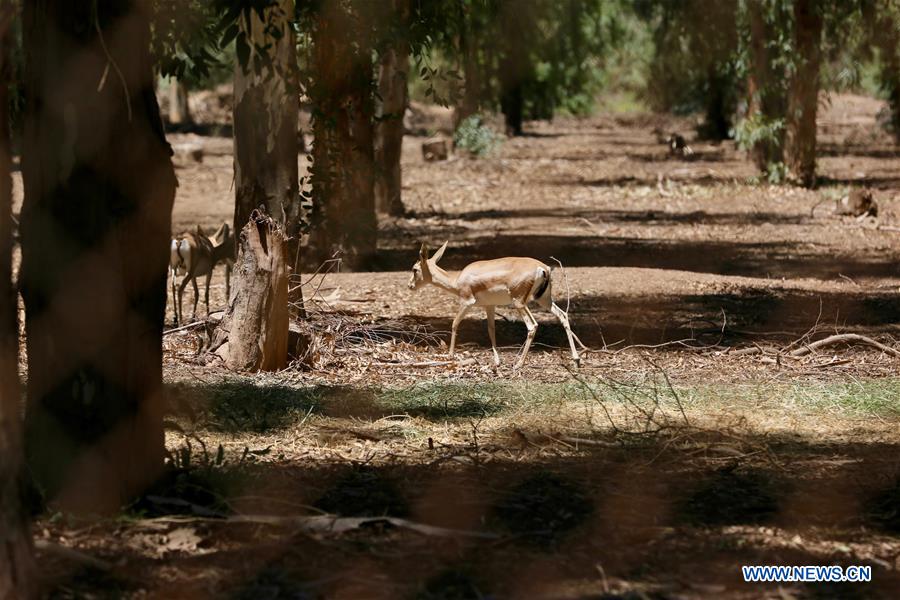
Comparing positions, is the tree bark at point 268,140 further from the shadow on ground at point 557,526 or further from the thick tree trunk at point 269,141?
the shadow on ground at point 557,526

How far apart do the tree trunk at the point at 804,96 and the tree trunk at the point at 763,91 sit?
0.70 metres

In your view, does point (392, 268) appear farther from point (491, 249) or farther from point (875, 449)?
point (875, 449)

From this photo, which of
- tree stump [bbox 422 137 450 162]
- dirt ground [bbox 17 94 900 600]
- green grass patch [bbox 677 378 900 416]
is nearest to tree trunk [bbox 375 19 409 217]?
dirt ground [bbox 17 94 900 600]

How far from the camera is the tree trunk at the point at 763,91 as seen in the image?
25.2m

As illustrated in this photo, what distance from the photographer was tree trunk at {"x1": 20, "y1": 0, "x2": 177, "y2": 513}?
5.09 metres

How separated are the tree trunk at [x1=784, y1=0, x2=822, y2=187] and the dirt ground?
9751 millimetres

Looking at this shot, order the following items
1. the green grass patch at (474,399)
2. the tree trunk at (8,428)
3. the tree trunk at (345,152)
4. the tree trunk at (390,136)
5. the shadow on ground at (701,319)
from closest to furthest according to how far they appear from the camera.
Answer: the tree trunk at (8,428), the green grass patch at (474,399), the shadow on ground at (701,319), the tree trunk at (345,152), the tree trunk at (390,136)

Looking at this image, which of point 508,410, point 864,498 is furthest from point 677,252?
point 864,498

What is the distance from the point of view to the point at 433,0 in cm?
957

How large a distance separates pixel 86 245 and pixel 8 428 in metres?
1.22

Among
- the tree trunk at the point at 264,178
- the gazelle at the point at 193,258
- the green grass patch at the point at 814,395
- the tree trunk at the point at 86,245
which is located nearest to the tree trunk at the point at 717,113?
the gazelle at the point at 193,258

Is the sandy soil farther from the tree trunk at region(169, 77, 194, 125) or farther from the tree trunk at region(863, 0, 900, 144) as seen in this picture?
the tree trunk at region(169, 77, 194, 125)

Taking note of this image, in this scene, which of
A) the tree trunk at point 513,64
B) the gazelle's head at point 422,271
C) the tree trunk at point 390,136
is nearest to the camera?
the gazelle's head at point 422,271

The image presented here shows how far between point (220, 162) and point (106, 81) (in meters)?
26.9
